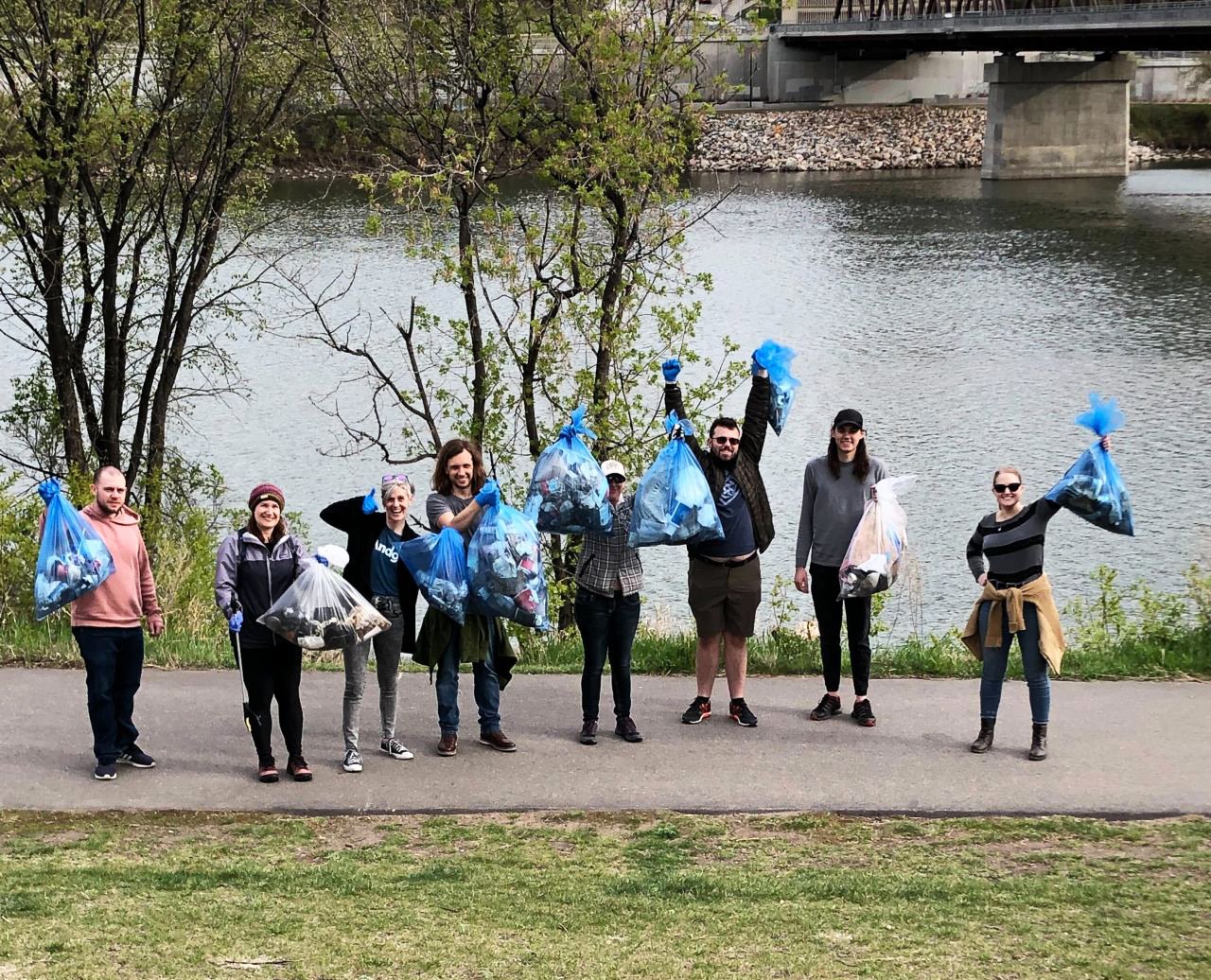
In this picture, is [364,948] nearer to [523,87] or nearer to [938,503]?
[523,87]

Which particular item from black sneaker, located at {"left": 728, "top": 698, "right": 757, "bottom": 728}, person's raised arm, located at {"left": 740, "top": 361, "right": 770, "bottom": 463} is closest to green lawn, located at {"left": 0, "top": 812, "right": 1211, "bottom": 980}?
black sneaker, located at {"left": 728, "top": 698, "right": 757, "bottom": 728}

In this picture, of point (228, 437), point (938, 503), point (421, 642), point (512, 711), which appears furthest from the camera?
point (228, 437)

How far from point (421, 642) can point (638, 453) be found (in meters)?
6.36

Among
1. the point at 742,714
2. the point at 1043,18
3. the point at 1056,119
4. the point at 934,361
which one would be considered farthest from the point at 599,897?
the point at 1056,119

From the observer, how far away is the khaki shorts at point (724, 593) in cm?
752

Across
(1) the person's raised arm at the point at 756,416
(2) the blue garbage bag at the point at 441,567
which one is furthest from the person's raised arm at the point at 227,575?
(1) the person's raised arm at the point at 756,416

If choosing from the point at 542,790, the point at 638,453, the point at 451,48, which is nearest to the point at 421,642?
the point at 542,790

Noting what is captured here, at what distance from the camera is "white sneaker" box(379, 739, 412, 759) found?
723 centimetres

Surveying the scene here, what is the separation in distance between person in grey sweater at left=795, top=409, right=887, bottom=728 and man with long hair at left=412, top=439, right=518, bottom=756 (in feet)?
5.05

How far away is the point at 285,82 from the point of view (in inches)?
614

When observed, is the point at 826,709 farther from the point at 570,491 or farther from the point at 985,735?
the point at 570,491

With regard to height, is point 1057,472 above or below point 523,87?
below

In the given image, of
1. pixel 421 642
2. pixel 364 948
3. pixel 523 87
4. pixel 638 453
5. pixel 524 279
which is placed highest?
pixel 523 87

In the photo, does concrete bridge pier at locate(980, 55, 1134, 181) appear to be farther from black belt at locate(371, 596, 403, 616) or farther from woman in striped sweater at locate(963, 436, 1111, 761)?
black belt at locate(371, 596, 403, 616)
